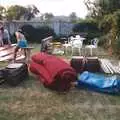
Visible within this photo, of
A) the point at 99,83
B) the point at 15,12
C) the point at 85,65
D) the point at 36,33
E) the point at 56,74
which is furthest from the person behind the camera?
the point at 15,12

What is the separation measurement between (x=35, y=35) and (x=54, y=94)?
1992cm

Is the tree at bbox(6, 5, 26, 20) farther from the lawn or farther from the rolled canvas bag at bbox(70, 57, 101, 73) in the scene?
the lawn

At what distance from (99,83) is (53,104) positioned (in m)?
1.86

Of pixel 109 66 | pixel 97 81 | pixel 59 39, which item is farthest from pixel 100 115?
pixel 59 39

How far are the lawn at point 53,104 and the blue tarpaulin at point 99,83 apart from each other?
25cm

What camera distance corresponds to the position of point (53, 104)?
959cm

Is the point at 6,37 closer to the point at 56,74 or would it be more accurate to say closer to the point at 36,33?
the point at 36,33

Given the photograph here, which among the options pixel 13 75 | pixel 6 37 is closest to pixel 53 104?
pixel 13 75

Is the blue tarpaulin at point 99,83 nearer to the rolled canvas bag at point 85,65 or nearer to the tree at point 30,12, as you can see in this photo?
the rolled canvas bag at point 85,65

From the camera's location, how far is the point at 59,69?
34.8 feet

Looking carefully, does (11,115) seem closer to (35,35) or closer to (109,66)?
(109,66)

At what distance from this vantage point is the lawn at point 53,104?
863 cm

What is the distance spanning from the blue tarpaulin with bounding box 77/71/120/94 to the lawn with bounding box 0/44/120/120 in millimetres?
252

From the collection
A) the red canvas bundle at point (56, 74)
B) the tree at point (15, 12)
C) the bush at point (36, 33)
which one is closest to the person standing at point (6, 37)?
the bush at point (36, 33)
